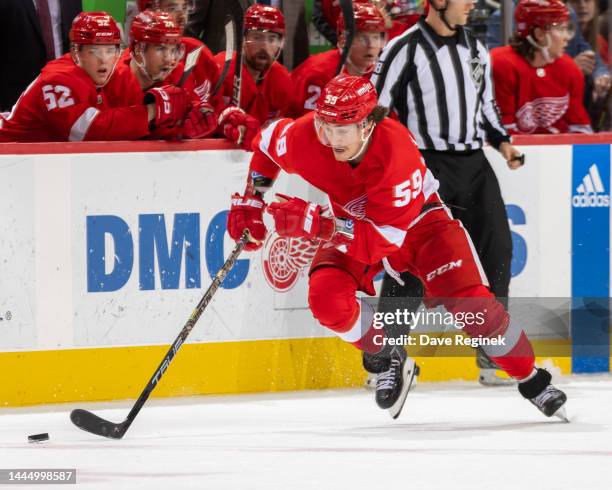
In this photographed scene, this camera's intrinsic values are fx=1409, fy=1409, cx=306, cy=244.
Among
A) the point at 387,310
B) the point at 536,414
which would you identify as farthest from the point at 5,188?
the point at 536,414

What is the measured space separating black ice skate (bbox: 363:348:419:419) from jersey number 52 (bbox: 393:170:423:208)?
66 centimetres

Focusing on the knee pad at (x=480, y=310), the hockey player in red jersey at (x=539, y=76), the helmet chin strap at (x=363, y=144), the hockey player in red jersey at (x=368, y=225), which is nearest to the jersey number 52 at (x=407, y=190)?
the hockey player in red jersey at (x=368, y=225)

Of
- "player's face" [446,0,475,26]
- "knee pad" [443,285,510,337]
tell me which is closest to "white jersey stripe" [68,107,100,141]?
"player's face" [446,0,475,26]

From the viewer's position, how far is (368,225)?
4418 millimetres

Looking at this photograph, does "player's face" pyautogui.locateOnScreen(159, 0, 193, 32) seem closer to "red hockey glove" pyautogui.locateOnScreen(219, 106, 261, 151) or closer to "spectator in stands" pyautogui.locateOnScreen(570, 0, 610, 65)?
"red hockey glove" pyautogui.locateOnScreen(219, 106, 261, 151)

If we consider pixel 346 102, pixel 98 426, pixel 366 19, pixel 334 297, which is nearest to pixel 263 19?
pixel 366 19

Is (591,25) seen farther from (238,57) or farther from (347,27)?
(238,57)

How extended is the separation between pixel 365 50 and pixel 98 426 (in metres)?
2.01

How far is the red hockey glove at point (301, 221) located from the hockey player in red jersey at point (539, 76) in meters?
1.74

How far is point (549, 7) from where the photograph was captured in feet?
19.2

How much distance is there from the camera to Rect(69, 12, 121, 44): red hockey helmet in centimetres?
504

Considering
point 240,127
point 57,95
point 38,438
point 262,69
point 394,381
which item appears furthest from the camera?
point 262,69

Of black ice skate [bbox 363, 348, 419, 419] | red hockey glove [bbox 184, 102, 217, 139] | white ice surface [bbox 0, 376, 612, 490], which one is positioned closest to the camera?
white ice surface [bbox 0, 376, 612, 490]

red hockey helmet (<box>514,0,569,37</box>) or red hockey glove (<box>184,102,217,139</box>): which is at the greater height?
red hockey helmet (<box>514,0,569,37</box>)
